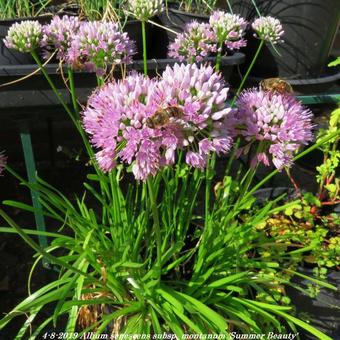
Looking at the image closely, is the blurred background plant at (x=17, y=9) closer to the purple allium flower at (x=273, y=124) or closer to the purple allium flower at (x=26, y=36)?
the purple allium flower at (x=26, y=36)

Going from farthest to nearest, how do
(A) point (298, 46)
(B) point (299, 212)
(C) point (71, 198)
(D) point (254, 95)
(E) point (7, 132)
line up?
(E) point (7, 132)
(C) point (71, 198)
(A) point (298, 46)
(B) point (299, 212)
(D) point (254, 95)

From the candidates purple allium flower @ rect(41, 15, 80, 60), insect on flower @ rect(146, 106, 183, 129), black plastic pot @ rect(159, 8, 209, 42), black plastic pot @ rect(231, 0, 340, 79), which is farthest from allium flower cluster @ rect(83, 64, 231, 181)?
black plastic pot @ rect(231, 0, 340, 79)

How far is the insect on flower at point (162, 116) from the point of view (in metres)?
0.51

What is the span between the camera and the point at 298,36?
1.24 m

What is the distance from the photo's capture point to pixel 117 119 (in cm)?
54

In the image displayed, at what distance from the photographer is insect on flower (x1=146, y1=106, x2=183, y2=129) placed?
507 mm

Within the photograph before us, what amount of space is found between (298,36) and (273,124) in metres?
0.71

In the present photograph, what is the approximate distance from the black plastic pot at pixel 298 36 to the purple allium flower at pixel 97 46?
0.64 metres

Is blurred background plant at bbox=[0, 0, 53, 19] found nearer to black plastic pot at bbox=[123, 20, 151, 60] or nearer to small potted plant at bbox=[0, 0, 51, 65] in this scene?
small potted plant at bbox=[0, 0, 51, 65]

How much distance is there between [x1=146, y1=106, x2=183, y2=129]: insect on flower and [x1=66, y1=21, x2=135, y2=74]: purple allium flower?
0.28 meters

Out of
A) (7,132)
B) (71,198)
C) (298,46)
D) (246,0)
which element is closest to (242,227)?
(298,46)

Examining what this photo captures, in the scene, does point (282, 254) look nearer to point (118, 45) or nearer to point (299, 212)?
point (299, 212)

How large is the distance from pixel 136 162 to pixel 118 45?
310 mm

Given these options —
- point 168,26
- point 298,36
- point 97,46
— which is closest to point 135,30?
point 168,26
